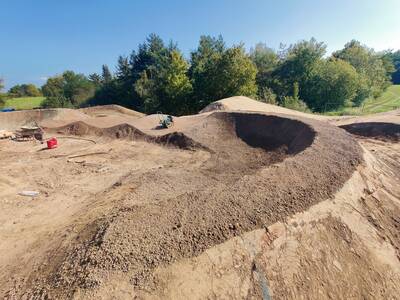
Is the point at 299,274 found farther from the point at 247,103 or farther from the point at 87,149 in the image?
the point at 247,103

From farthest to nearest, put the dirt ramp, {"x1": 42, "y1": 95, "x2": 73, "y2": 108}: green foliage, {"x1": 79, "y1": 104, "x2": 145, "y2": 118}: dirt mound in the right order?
{"x1": 42, "y1": 95, "x2": 73, "y2": 108}: green foliage
{"x1": 79, "y1": 104, "x2": 145, "y2": 118}: dirt mound
the dirt ramp

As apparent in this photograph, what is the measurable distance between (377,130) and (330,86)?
19.7 m

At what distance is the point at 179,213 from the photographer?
15.6ft

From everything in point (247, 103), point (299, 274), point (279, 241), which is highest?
point (247, 103)

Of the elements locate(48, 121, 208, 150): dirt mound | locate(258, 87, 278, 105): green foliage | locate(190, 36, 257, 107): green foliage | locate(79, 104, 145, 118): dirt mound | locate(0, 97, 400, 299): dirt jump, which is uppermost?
locate(190, 36, 257, 107): green foliage

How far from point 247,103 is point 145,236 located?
1797cm

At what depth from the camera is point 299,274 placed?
380 cm

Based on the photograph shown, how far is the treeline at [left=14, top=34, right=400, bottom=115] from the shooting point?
27.1 meters

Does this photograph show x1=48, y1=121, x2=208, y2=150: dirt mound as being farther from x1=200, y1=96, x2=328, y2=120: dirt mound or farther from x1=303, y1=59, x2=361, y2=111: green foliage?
x1=303, y1=59, x2=361, y2=111: green foliage

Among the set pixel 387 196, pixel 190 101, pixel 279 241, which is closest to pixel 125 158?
pixel 279 241

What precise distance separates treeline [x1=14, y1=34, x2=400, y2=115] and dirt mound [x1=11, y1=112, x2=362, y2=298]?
19.3m

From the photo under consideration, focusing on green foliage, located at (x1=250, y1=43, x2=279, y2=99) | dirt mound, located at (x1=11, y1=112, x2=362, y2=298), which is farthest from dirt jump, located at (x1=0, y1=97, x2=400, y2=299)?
green foliage, located at (x1=250, y1=43, x2=279, y2=99)

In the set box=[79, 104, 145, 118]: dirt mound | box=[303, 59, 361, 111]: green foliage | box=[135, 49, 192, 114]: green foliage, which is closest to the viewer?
box=[79, 104, 145, 118]: dirt mound

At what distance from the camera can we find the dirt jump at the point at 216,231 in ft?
11.9
